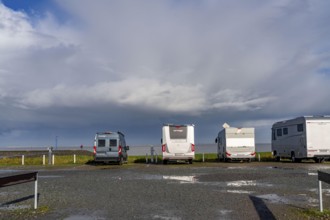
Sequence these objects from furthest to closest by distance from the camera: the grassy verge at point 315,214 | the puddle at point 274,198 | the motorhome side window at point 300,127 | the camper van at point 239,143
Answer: the camper van at point 239,143 → the motorhome side window at point 300,127 → the puddle at point 274,198 → the grassy verge at point 315,214

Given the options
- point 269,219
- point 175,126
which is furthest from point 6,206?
point 175,126

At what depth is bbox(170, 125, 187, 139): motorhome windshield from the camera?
30647mm

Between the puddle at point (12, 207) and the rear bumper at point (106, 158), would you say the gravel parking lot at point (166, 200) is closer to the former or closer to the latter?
the puddle at point (12, 207)

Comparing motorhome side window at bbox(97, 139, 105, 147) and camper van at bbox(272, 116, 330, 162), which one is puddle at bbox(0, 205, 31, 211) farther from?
camper van at bbox(272, 116, 330, 162)

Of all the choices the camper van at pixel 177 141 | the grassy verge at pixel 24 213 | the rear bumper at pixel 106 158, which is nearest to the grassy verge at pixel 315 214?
the grassy verge at pixel 24 213

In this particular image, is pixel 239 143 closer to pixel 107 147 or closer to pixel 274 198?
pixel 107 147

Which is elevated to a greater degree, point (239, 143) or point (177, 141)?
point (177, 141)

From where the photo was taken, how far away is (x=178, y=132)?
30719 millimetres

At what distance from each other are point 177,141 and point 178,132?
27.6 inches

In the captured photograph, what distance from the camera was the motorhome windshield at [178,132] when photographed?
30647mm

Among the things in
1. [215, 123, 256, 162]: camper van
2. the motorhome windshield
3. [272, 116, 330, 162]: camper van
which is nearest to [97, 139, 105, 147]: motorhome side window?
the motorhome windshield

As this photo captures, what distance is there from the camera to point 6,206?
36.6ft

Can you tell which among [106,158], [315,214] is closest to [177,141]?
[106,158]

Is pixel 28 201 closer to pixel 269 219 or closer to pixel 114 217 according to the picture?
pixel 114 217
